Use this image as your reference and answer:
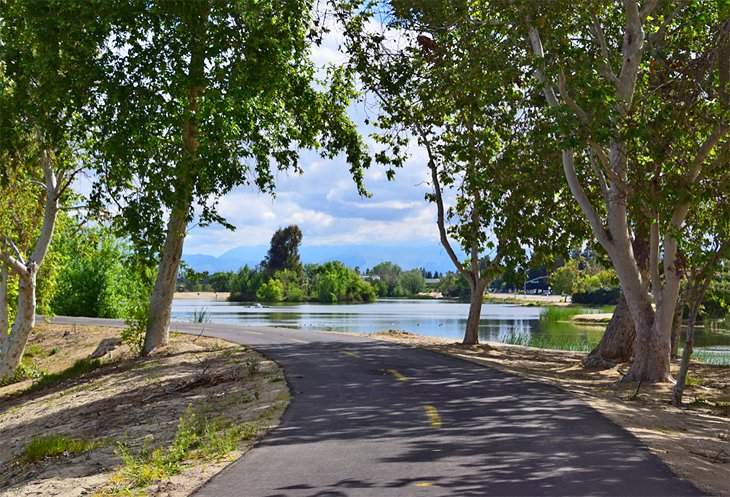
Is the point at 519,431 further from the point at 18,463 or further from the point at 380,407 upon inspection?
the point at 18,463

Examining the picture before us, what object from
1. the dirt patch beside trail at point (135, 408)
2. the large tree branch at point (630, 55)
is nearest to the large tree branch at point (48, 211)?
the dirt patch beside trail at point (135, 408)

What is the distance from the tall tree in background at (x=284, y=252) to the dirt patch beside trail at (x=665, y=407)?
425 ft

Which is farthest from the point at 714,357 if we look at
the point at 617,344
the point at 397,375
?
the point at 397,375

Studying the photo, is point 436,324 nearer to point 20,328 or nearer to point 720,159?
point 20,328

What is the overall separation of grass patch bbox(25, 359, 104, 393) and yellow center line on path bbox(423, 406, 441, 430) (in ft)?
51.1

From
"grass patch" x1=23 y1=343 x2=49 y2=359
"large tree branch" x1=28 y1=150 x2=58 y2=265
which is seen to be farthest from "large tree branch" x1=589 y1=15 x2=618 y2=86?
"grass patch" x1=23 y1=343 x2=49 y2=359

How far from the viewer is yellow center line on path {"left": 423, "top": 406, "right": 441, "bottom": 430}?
10155 mm

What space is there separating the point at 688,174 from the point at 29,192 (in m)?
22.1

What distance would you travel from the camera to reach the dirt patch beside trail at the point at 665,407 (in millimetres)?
8281

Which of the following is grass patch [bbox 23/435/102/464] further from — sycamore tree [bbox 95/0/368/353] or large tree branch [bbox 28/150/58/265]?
→ large tree branch [bbox 28/150/58/265]

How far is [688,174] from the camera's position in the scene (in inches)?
655

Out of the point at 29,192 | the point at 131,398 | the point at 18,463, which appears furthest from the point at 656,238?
the point at 29,192

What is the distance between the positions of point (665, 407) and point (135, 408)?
430 inches

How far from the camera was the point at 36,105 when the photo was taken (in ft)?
66.4
